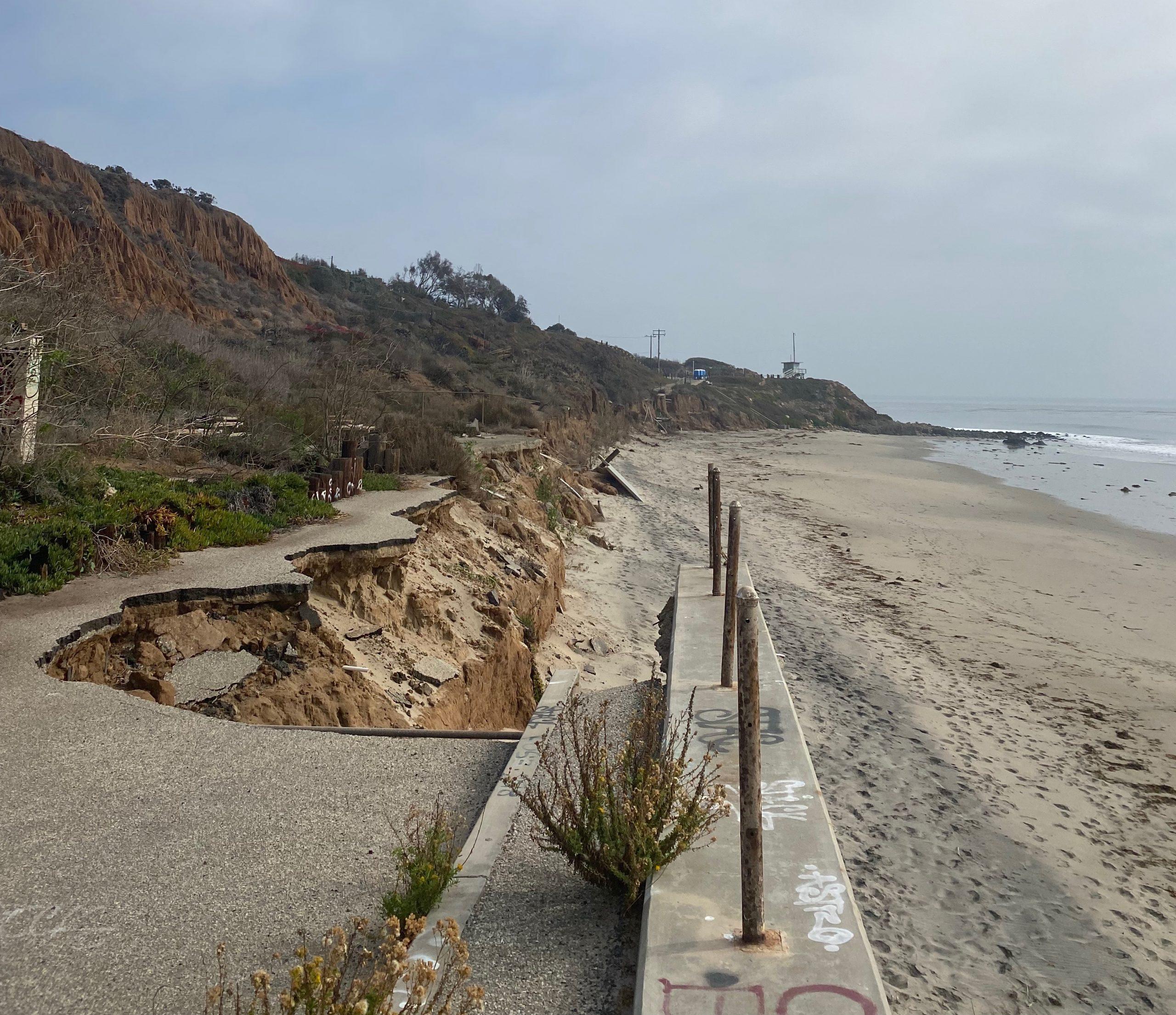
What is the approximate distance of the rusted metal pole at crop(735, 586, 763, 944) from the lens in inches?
134

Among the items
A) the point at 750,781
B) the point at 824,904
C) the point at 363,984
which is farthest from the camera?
the point at 824,904

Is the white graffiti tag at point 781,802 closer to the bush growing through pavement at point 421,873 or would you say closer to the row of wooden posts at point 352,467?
the bush growing through pavement at point 421,873

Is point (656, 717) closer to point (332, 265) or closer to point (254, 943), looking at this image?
point (254, 943)

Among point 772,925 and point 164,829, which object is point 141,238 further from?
point 772,925

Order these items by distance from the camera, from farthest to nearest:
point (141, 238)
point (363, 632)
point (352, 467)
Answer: point (141, 238) < point (352, 467) < point (363, 632)

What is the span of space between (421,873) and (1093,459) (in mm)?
49083

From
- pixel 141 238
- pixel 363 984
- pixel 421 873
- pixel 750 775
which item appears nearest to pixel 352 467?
pixel 421 873

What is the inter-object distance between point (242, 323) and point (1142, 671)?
3191 cm

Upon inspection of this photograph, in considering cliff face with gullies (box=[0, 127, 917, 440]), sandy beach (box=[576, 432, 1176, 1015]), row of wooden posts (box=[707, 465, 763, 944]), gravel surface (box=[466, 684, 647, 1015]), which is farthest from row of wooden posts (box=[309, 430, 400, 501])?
row of wooden posts (box=[707, 465, 763, 944])

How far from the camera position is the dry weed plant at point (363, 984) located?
228 cm

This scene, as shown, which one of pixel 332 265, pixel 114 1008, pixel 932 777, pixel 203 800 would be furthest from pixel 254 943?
pixel 332 265

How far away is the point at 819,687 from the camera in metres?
9.33

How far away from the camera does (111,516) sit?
8.18 metres

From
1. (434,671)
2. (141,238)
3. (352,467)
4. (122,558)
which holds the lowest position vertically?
(434,671)
